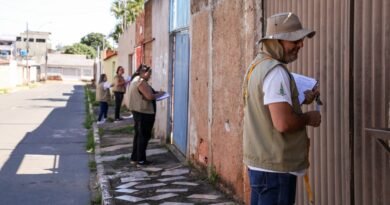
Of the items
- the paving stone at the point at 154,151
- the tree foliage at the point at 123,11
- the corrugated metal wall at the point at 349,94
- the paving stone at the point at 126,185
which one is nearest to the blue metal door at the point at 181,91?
the paving stone at the point at 154,151

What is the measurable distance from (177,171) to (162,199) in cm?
178

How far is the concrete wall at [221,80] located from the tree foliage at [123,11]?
31.8m

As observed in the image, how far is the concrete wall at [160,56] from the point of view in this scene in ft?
37.0

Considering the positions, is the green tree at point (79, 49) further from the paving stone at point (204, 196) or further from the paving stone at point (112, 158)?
the paving stone at point (204, 196)

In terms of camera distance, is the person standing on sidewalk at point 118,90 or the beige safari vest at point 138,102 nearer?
the beige safari vest at point 138,102

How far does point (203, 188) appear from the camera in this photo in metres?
7.05

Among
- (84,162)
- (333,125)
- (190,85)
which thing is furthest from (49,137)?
(333,125)

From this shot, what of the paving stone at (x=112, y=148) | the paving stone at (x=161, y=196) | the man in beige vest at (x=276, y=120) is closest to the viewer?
the man in beige vest at (x=276, y=120)

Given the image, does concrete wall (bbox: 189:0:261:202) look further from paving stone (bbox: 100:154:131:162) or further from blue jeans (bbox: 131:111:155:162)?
paving stone (bbox: 100:154:131:162)

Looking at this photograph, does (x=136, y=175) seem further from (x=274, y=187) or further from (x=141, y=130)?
(x=274, y=187)

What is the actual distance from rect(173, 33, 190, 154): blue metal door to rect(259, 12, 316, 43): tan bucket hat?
606 cm

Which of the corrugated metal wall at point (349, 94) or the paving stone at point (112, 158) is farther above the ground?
the corrugated metal wall at point (349, 94)

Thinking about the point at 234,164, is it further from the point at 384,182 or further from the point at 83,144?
the point at 83,144

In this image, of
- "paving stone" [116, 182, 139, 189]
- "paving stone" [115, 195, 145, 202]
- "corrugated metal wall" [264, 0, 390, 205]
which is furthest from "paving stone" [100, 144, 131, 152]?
"corrugated metal wall" [264, 0, 390, 205]
